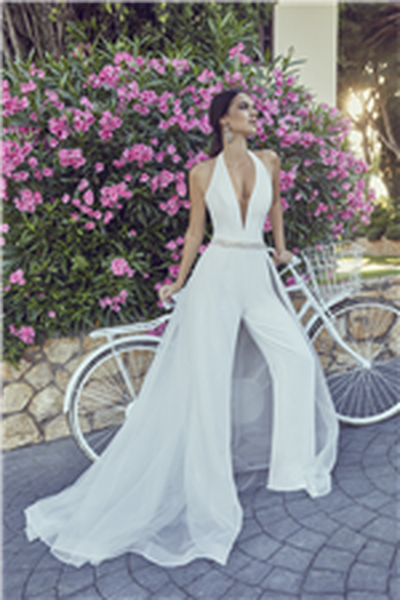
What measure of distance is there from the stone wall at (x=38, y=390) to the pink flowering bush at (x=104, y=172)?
0.14 metres

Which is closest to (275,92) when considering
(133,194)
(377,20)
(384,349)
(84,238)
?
(133,194)

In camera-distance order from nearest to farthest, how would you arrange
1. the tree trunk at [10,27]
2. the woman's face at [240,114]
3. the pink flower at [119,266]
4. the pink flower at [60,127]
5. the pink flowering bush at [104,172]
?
1. the woman's face at [240,114]
2. the pink flower at [60,127]
3. the pink flowering bush at [104,172]
4. the pink flower at [119,266]
5. the tree trunk at [10,27]

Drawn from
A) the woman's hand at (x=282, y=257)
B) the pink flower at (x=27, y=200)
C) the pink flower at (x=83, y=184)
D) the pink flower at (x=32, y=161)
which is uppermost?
the pink flower at (x=32, y=161)

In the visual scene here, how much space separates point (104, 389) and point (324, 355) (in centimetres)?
182

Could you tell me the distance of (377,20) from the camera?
1064 cm

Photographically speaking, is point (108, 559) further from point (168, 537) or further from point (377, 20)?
point (377, 20)

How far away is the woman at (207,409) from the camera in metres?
2.35

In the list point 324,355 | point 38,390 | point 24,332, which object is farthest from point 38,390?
point 324,355

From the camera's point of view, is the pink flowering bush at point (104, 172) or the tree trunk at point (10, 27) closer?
the pink flowering bush at point (104, 172)

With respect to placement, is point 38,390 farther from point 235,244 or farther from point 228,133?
point 228,133

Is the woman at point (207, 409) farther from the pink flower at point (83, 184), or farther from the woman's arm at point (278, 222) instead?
the pink flower at point (83, 184)

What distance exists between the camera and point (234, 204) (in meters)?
2.49

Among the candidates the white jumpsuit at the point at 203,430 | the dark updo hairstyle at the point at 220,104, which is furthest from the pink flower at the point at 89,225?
the dark updo hairstyle at the point at 220,104

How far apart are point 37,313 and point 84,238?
2.10 feet
